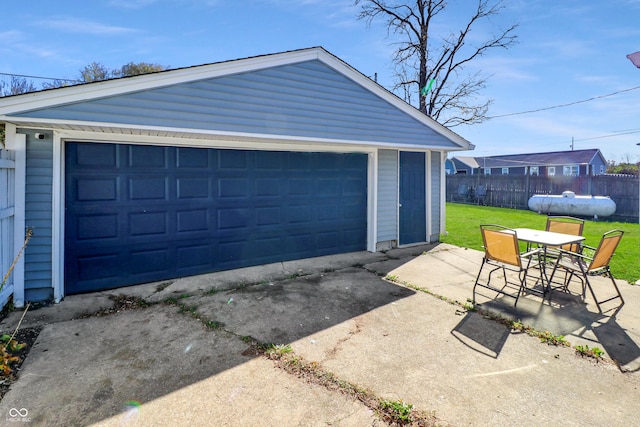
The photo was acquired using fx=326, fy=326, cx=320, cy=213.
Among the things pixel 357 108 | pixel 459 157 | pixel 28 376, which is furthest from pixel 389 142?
pixel 459 157

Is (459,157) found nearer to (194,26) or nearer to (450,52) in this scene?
(450,52)

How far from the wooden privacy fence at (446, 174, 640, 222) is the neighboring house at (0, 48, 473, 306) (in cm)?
951

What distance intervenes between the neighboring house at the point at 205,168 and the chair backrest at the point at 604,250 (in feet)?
12.1

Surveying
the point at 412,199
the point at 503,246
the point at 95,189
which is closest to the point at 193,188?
the point at 95,189

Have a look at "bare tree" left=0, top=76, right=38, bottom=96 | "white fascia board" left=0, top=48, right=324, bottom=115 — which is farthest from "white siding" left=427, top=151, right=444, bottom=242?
"bare tree" left=0, top=76, right=38, bottom=96

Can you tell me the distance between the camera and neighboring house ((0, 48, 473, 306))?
13.4 feet

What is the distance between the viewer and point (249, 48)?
1031 cm

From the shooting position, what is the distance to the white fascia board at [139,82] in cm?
356

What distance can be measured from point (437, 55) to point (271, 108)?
13383 millimetres

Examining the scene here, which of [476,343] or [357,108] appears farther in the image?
[357,108]

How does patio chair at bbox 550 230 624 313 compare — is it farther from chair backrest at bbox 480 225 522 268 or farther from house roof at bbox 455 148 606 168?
house roof at bbox 455 148 606 168

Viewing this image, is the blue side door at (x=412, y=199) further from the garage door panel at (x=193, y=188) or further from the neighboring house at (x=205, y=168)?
the garage door panel at (x=193, y=188)

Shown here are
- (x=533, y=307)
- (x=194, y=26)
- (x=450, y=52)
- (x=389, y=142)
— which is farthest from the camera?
(x=450, y=52)

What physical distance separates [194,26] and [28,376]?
30.8 ft
